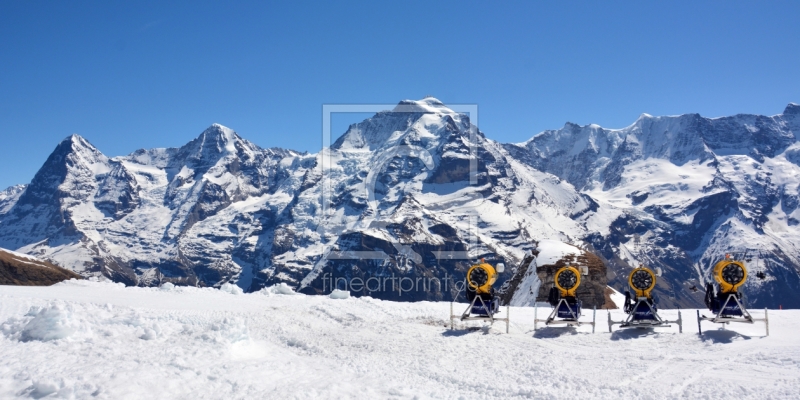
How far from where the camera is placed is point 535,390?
15883 mm

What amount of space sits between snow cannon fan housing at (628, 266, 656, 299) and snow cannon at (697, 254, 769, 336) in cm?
234

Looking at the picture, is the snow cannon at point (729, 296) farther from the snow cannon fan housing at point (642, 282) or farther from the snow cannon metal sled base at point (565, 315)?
the snow cannon metal sled base at point (565, 315)

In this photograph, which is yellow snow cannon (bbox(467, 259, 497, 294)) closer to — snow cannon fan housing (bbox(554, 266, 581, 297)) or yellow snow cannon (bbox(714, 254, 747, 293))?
snow cannon fan housing (bbox(554, 266, 581, 297))

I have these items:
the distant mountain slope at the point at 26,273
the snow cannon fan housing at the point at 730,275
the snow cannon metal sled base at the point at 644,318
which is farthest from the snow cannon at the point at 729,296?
the distant mountain slope at the point at 26,273

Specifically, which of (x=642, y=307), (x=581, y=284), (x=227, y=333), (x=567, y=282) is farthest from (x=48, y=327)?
(x=581, y=284)

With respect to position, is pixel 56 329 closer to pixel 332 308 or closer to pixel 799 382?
pixel 332 308

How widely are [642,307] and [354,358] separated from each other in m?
11.8

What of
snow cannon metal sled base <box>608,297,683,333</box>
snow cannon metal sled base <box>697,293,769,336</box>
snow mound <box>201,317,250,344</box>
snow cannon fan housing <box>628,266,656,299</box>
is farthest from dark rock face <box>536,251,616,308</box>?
snow mound <box>201,317,250,344</box>

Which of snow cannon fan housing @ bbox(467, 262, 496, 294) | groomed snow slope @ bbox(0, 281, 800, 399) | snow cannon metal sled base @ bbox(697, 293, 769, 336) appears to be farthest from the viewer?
snow cannon fan housing @ bbox(467, 262, 496, 294)

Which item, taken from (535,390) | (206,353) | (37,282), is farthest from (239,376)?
(37,282)

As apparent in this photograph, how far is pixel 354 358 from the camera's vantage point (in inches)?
779

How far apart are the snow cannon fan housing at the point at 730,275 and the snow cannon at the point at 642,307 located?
1929 millimetres

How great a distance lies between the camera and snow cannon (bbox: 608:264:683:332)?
23.0 m

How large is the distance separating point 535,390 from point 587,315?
1466cm
